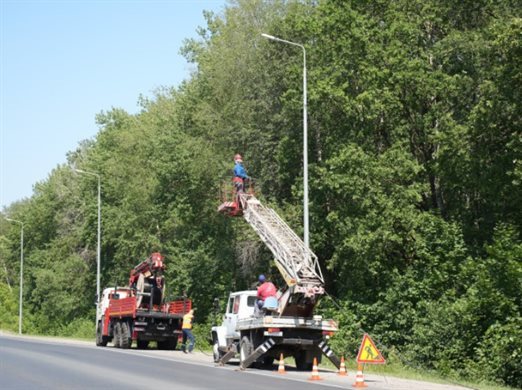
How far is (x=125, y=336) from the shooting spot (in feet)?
120

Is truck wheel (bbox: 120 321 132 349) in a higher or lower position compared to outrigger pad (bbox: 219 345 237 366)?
higher

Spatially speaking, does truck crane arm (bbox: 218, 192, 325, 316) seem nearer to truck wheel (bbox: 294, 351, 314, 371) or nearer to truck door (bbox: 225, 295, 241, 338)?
truck wheel (bbox: 294, 351, 314, 371)

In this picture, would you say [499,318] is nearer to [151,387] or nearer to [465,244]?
[465,244]

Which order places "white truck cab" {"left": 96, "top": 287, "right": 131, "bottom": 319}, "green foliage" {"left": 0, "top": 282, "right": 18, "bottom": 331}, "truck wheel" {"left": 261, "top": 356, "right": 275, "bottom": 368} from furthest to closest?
"green foliage" {"left": 0, "top": 282, "right": 18, "bottom": 331}, "white truck cab" {"left": 96, "top": 287, "right": 131, "bottom": 319}, "truck wheel" {"left": 261, "top": 356, "right": 275, "bottom": 368}

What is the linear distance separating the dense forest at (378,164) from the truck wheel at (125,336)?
6951 mm

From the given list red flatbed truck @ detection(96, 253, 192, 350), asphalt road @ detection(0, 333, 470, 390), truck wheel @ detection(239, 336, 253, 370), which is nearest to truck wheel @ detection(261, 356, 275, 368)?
asphalt road @ detection(0, 333, 470, 390)

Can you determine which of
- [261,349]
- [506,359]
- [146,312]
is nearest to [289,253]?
[261,349]

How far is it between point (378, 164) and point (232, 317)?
31.4 ft

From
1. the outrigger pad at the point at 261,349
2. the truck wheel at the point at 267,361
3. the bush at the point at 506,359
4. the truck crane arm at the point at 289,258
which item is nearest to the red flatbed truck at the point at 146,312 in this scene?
the truck crane arm at the point at 289,258

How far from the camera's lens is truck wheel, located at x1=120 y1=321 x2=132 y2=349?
3631 cm

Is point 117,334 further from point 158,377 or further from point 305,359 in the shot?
point 158,377

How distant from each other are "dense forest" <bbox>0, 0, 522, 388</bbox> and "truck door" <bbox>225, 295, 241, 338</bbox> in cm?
519

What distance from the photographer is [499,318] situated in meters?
26.2

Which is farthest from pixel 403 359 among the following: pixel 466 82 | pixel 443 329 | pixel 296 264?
pixel 466 82
